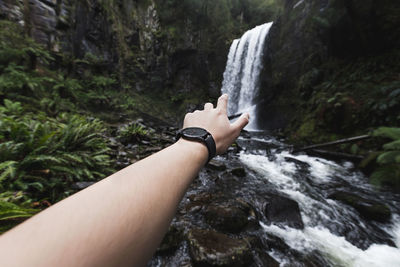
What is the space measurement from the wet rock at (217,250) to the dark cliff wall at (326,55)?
610 centimetres

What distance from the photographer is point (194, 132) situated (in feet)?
2.98

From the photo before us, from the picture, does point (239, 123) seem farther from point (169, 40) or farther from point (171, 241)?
point (169, 40)

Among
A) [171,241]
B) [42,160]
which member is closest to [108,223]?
[171,241]

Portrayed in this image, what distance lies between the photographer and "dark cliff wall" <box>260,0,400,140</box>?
18.7ft

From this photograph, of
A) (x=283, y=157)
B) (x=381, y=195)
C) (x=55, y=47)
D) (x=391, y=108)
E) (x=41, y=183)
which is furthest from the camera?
(x=55, y=47)

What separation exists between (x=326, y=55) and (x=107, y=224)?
36.4 ft

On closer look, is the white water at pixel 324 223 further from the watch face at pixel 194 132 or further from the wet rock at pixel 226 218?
the watch face at pixel 194 132

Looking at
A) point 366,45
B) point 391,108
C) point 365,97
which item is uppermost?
point 366,45

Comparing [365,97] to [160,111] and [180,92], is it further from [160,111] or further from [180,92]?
[180,92]

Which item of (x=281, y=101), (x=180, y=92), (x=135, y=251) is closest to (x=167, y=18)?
(x=180, y=92)

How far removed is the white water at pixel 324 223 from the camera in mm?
1855

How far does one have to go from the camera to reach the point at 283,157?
5.30m

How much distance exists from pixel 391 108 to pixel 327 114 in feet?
5.24

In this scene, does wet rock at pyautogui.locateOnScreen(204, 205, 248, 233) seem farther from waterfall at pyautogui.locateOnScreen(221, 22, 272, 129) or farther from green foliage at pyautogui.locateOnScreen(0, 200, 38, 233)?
waterfall at pyautogui.locateOnScreen(221, 22, 272, 129)
